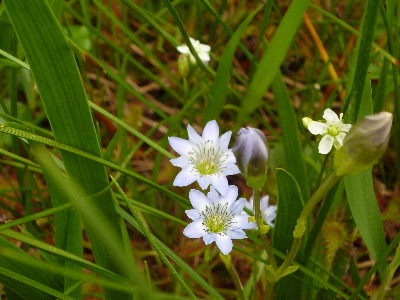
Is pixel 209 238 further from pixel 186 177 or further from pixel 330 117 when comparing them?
pixel 330 117

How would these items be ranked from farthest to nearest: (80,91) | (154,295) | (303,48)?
1. (303,48)
2. (80,91)
3. (154,295)

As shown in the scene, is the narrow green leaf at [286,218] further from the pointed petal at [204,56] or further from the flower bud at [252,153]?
the pointed petal at [204,56]

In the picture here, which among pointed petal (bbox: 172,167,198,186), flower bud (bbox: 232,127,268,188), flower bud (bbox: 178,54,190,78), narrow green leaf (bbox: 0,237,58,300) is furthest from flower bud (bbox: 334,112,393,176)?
flower bud (bbox: 178,54,190,78)

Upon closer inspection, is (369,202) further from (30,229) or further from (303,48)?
(303,48)

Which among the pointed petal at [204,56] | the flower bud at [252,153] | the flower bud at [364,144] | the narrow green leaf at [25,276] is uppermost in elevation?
the pointed petal at [204,56]

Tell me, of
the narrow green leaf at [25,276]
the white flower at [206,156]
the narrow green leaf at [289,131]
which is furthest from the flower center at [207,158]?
the narrow green leaf at [25,276]

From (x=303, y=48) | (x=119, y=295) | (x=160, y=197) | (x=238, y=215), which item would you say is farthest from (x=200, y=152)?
(x=303, y=48)

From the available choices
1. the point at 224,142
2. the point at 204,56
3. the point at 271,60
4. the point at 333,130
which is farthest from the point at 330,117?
the point at 204,56

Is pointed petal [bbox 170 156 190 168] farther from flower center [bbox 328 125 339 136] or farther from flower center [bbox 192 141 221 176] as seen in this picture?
flower center [bbox 328 125 339 136]
